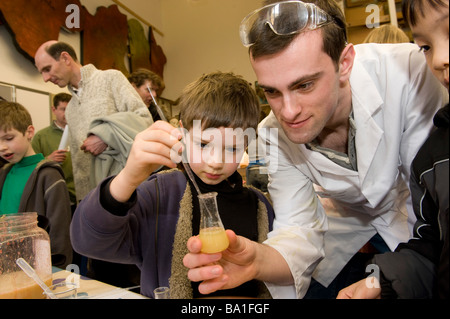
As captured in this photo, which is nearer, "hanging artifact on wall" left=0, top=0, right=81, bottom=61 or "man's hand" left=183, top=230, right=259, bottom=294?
"man's hand" left=183, top=230, right=259, bottom=294

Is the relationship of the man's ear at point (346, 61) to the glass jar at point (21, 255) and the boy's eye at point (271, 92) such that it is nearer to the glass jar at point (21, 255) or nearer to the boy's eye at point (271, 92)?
the boy's eye at point (271, 92)

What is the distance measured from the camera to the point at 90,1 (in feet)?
8.68

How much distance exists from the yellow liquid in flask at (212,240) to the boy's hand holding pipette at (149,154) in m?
0.17

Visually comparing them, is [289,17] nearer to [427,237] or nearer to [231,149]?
[231,149]

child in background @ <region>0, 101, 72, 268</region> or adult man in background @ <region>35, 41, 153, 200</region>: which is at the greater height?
adult man in background @ <region>35, 41, 153, 200</region>

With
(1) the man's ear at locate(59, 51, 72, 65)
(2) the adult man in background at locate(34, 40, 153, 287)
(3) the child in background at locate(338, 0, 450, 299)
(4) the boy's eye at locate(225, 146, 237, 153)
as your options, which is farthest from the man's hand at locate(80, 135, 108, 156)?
(3) the child in background at locate(338, 0, 450, 299)

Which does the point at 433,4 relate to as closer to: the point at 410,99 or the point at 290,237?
the point at 410,99

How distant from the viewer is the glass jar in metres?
0.67

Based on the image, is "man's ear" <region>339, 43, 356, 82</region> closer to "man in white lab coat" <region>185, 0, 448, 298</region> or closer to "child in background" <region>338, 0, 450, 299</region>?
"man in white lab coat" <region>185, 0, 448, 298</region>

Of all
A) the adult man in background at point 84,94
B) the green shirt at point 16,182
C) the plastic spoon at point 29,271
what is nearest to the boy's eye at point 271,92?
the plastic spoon at point 29,271

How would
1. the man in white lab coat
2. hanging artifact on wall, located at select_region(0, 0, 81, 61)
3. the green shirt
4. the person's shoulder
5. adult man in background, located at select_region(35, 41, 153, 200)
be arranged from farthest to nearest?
hanging artifact on wall, located at select_region(0, 0, 81, 61), adult man in background, located at select_region(35, 41, 153, 200), the green shirt, the person's shoulder, the man in white lab coat

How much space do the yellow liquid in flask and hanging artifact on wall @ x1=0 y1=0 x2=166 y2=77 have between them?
7.08 ft

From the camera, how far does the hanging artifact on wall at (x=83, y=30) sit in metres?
2.12

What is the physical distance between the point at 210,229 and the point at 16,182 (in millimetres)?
1397
